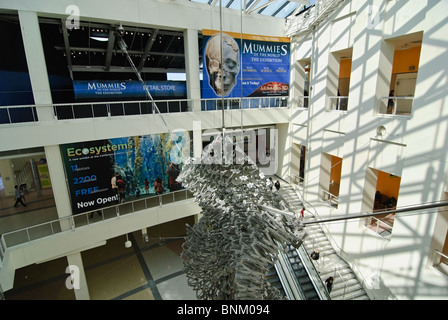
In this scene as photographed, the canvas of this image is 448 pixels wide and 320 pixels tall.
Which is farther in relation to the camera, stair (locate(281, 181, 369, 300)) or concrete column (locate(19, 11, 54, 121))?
stair (locate(281, 181, 369, 300))

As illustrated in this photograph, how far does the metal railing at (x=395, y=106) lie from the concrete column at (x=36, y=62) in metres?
11.2

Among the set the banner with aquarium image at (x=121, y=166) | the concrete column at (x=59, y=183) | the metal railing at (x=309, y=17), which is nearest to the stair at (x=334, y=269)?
the banner with aquarium image at (x=121, y=166)

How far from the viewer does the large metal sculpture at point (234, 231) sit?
161 inches

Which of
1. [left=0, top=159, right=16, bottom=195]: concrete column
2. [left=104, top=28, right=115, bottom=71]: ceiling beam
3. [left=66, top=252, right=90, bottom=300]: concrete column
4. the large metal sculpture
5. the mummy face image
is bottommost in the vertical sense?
[left=66, top=252, right=90, bottom=300]: concrete column

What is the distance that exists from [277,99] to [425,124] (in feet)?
23.4

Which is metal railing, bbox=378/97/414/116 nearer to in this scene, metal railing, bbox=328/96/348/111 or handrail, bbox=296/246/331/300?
metal railing, bbox=328/96/348/111

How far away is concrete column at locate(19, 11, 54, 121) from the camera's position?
8.12 metres

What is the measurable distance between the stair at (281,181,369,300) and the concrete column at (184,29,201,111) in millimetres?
7196

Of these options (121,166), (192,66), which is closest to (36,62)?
(121,166)

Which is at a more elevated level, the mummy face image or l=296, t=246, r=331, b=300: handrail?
the mummy face image

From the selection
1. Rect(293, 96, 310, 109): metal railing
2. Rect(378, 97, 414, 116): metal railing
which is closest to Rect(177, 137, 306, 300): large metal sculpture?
Rect(378, 97, 414, 116): metal railing

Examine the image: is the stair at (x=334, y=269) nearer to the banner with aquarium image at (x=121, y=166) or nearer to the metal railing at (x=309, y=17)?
the banner with aquarium image at (x=121, y=166)
